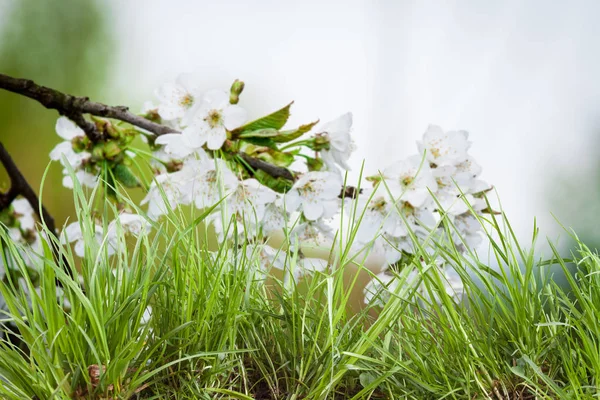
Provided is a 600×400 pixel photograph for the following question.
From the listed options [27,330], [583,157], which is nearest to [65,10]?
[27,330]

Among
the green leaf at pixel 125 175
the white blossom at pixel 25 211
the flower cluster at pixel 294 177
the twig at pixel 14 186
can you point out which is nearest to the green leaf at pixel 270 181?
the flower cluster at pixel 294 177

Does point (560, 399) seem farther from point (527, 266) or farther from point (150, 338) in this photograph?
point (150, 338)

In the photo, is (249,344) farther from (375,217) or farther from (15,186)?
(15,186)

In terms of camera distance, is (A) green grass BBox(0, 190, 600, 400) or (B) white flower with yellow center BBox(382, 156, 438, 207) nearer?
(A) green grass BBox(0, 190, 600, 400)

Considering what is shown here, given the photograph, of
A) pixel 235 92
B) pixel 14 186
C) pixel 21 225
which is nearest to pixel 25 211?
pixel 21 225

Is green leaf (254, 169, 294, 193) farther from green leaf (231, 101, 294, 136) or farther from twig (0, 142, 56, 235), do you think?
twig (0, 142, 56, 235)

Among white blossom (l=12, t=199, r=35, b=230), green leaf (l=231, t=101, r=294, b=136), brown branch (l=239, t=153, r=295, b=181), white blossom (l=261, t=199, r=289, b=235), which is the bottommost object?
white blossom (l=12, t=199, r=35, b=230)

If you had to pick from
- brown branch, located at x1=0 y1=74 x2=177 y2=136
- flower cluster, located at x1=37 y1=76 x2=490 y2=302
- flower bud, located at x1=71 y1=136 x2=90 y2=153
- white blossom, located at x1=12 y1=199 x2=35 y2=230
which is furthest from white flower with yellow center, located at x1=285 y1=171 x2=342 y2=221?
white blossom, located at x1=12 y1=199 x2=35 y2=230
